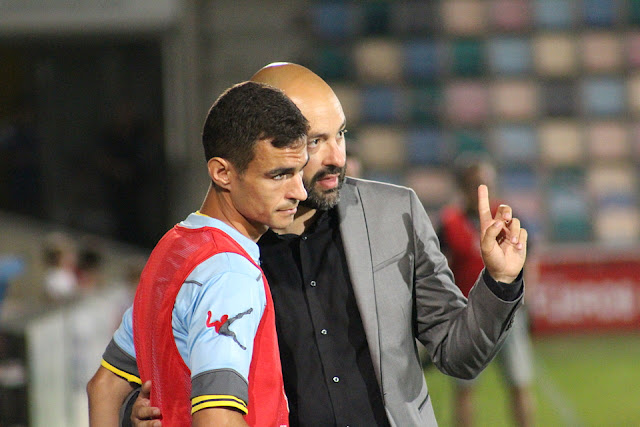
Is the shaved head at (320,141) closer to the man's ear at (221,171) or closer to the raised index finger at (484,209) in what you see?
the raised index finger at (484,209)

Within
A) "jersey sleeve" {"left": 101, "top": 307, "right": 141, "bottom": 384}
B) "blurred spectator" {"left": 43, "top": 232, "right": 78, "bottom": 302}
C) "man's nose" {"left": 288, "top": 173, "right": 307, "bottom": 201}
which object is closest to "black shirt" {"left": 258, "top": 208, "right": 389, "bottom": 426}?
"jersey sleeve" {"left": 101, "top": 307, "right": 141, "bottom": 384}

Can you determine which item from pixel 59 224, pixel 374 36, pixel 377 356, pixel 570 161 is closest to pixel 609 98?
pixel 570 161

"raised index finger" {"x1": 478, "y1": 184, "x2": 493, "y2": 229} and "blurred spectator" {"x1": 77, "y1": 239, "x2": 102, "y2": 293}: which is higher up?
"raised index finger" {"x1": 478, "y1": 184, "x2": 493, "y2": 229}

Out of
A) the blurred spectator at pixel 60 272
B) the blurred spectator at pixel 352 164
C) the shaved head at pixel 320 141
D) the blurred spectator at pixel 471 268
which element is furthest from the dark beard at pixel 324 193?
the blurred spectator at pixel 60 272

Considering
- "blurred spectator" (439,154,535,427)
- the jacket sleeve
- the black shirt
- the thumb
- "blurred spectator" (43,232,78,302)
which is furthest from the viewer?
"blurred spectator" (43,232,78,302)

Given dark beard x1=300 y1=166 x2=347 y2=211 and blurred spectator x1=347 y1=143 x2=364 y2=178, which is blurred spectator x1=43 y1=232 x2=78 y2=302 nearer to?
blurred spectator x1=347 y1=143 x2=364 y2=178

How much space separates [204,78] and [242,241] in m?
11.3

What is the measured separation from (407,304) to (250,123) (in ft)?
2.40

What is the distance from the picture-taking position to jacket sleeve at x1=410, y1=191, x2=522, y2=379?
240 centimetres

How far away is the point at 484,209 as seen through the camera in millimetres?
2514

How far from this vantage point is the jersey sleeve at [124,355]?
243 centimetres

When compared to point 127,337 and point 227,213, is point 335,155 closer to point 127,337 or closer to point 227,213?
point 227,213

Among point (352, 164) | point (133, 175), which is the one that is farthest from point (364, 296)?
point (133, 175)

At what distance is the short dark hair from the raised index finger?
58cm
